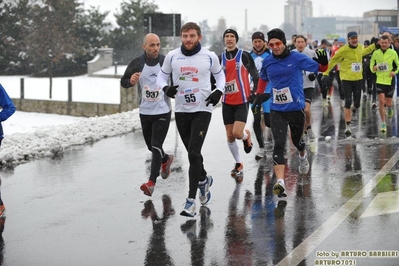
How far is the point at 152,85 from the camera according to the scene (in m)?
8.38

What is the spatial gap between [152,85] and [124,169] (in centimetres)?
213

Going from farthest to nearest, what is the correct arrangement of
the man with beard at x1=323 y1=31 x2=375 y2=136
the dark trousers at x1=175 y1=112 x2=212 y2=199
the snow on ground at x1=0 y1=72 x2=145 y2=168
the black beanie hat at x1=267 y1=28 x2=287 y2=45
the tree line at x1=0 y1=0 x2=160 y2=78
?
the tree line at x1=0 y1=0 x2=160 y2=78 → the man with beard at x1=323 y1=31 x2=375 y2=136 → the snow on ground at x1=0 y1=72 x2=145 y2=168 → the black beanie hat at x1=267 y1=28 x2=287 y2=45 → the dark trousers at x1=175 y1=112 x2=212 y2=199

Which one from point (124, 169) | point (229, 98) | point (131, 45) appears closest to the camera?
point (229, 98)

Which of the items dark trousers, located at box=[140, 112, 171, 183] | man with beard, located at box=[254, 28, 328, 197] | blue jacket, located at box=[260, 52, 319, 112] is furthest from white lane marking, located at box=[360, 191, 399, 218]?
dark trousers, located at box=[140, 112, 171, 183]

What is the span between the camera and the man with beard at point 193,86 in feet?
23.7

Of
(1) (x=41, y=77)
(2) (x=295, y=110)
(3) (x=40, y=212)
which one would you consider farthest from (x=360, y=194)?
(1) (x=41, y=77)

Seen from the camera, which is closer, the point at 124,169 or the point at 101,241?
the point at 101,241

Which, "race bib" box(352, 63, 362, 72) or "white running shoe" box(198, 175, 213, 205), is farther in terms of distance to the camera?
"race bib" box(352, 63, 362, 72)

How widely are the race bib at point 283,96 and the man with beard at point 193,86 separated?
1.05 metres

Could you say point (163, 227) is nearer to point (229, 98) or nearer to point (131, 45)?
point (229, 98)

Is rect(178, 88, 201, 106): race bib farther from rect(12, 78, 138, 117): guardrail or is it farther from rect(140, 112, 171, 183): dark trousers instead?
rect(12, 78, 138, 117): guardrail

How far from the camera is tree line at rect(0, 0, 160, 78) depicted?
3775 cm

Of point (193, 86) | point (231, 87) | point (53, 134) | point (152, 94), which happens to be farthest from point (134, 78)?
point (53, 134)

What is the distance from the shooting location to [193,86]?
24.1 feet
